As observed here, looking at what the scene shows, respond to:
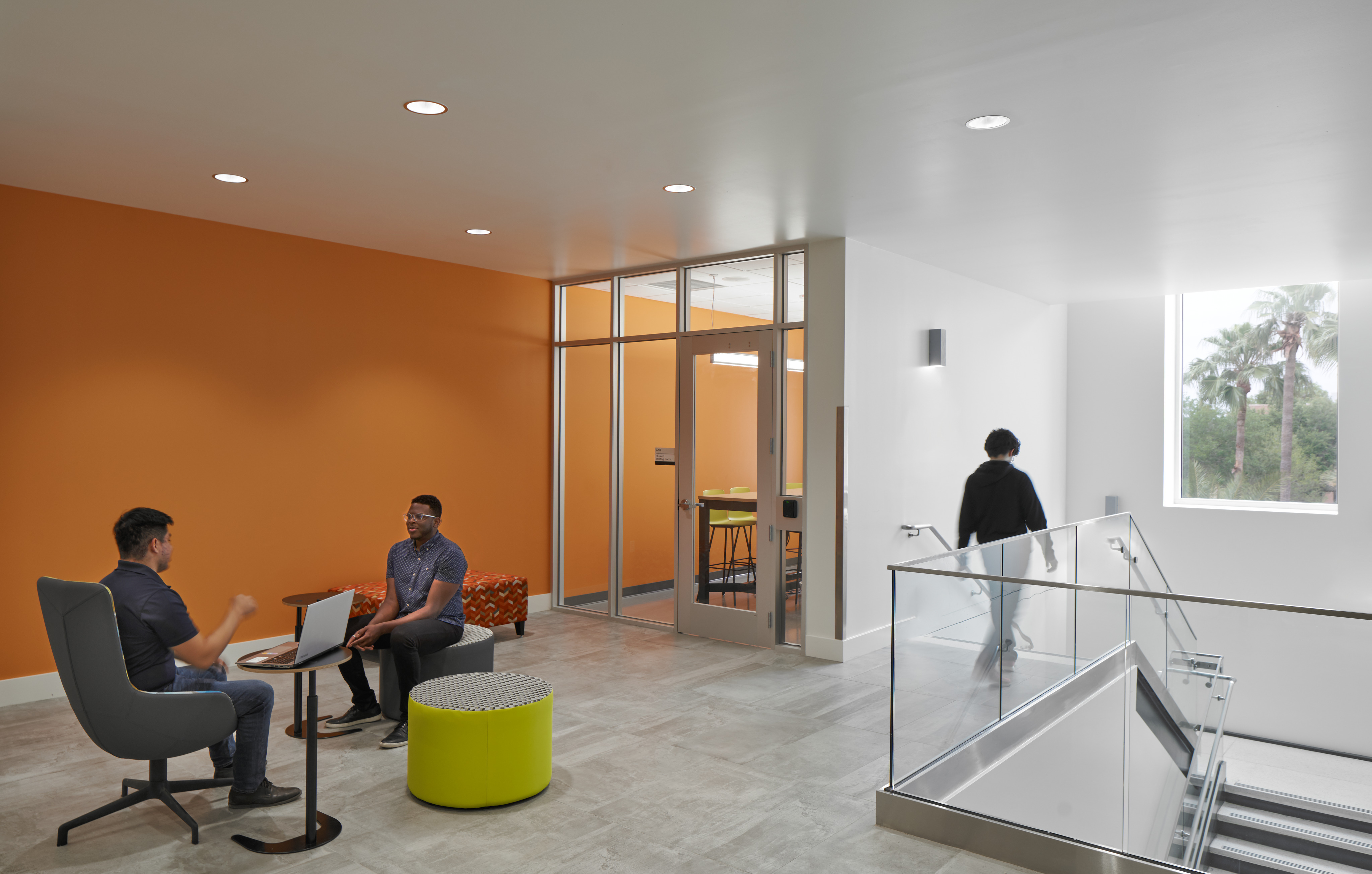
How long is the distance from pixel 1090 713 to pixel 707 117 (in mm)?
2931

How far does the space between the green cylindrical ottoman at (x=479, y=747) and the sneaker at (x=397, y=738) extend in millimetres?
616

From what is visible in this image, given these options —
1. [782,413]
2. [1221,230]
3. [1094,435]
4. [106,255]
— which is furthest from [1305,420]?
[106,255]

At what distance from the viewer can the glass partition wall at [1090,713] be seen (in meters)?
3.11

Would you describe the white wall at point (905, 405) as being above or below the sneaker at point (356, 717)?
above

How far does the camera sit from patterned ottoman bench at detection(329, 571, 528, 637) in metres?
6.31

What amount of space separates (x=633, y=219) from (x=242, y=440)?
2.98 meters

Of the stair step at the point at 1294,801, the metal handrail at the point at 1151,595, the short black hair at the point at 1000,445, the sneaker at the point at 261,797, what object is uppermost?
the short black hair at the point at 1000,445

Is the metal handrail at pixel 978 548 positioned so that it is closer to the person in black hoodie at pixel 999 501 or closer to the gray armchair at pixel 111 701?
the person in black hoodie at pixel 999 501

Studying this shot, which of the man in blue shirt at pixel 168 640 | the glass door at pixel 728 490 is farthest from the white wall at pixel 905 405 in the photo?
the man in blue shirt at pixel 168 640

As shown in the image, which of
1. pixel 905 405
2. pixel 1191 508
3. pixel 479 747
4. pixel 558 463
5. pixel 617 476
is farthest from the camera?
pixel 1191 508

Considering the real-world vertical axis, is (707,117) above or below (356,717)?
above

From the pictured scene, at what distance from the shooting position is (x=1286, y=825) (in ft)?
14.2

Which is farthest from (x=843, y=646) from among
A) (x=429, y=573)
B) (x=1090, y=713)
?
(x=429, y=573)

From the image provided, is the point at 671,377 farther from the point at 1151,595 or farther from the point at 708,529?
the point at 1151,595
